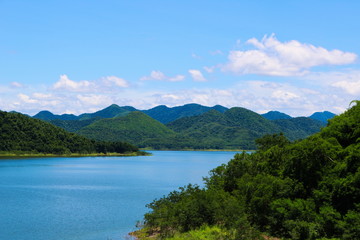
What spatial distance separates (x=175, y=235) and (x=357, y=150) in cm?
2082

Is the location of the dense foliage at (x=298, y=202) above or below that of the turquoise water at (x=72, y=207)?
above

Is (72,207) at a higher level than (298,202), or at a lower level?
lower

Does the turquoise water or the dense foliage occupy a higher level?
the dense foliage

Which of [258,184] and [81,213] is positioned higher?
[258,184]

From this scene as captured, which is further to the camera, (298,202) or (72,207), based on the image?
(72,207)

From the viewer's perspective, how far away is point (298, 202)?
41844 millimetres

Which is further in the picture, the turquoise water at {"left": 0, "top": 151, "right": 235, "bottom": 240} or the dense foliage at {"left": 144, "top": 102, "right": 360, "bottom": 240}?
the turquoise water at {"left": 0, "top": 151, "right": 235, "bottom": 240}

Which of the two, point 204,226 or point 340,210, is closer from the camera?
point 340,210

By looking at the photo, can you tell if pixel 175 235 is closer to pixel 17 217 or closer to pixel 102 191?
pixel 17 217

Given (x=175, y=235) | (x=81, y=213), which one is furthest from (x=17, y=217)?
(x=175, y=235)

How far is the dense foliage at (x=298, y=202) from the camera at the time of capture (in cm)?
3997

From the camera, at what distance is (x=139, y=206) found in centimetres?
7838

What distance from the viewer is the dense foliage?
131 ft

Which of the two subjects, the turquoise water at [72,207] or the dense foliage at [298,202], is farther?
the turquoise water at [72,207]
